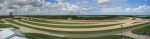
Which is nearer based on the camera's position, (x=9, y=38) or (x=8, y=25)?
(x=9, y=38)

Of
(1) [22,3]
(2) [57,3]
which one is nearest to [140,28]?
(2) [57,3]

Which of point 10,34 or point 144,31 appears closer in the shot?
point 10,34

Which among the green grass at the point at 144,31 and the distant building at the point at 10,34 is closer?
the distant building at the point at 10,34

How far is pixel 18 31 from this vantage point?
24.4 feet

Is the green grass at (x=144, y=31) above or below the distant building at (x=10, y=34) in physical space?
below

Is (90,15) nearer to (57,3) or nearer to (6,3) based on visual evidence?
(57,3)

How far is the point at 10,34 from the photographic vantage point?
23.4ft

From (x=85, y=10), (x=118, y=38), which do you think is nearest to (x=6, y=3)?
(x=85, y=10)

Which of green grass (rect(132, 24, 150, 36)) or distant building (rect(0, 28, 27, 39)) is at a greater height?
distant building (rect(0, 28, 27, 39))

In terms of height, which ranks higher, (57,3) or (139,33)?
A: (57,3)

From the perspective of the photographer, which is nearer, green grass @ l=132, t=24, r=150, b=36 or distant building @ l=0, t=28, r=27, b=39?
distant building @ l=0, t=28, r=27, b=39

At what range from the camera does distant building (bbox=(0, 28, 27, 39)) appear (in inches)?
278

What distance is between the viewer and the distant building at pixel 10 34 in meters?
7.07

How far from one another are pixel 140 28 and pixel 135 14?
0.29 meters
